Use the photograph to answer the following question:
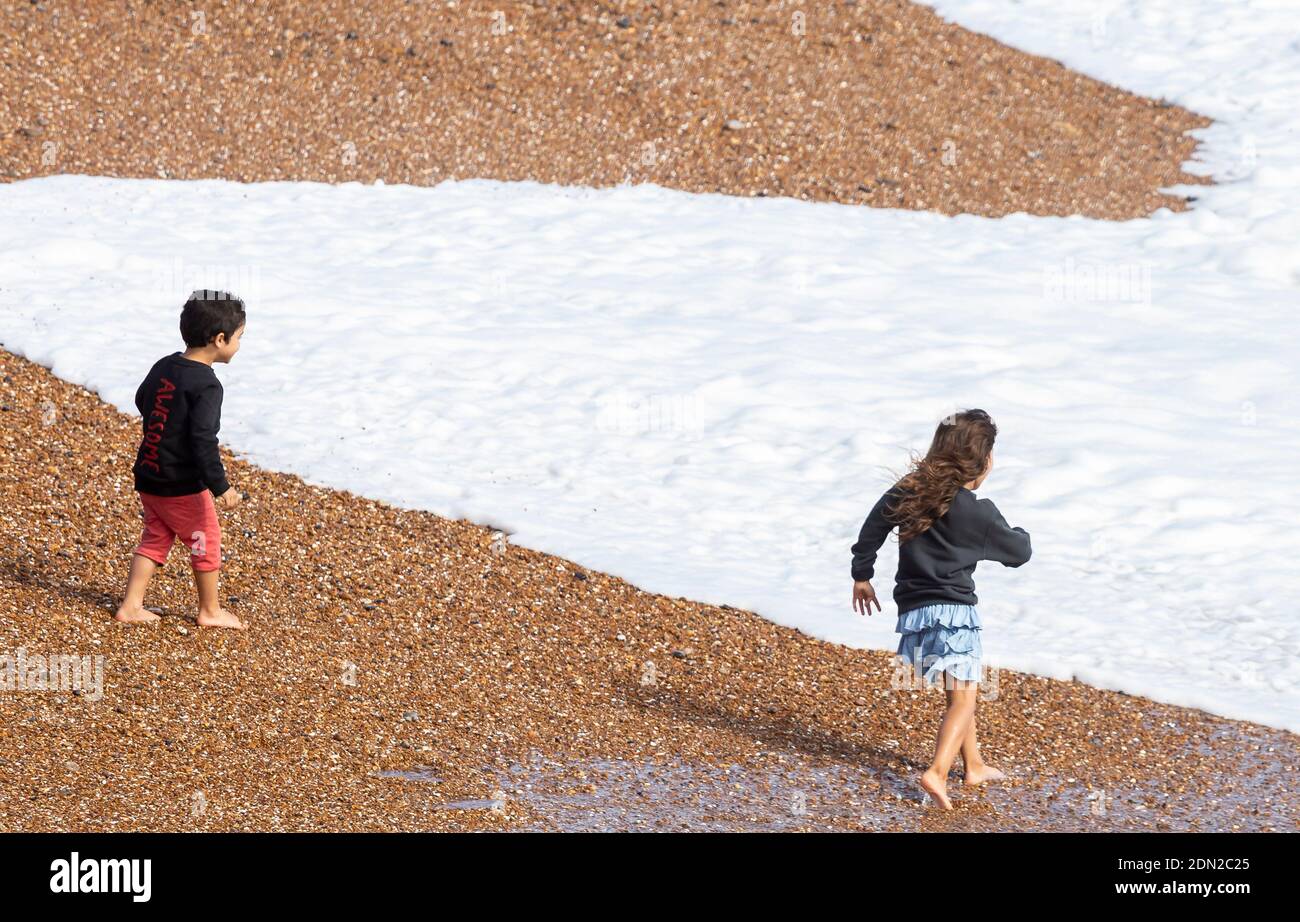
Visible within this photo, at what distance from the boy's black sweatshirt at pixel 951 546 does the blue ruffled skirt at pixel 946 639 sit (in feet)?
0.16

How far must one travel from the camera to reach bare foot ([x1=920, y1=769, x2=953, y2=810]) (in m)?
5.62

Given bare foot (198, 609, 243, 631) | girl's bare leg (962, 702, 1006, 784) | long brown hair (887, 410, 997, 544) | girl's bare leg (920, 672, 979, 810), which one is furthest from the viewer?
bare foot (198, 609, 243, 631)

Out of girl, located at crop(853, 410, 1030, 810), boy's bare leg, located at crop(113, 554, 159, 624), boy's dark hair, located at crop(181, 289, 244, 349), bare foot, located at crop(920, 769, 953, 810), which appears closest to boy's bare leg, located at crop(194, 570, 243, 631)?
boy's bare leg, located at crop(113, 554, 159, 624)

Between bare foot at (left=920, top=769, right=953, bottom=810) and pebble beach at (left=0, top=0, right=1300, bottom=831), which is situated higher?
pebble beach at (left=0, top=0, right=1300, bottom=831)

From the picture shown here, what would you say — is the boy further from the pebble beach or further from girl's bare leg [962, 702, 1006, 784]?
girl's bare leg [962, 702, 1006, 784]

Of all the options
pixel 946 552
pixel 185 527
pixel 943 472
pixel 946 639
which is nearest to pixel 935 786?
pixel 946 639

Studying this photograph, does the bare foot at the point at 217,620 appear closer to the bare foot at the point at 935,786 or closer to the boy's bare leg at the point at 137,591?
the boy's bare leg at the point at 137,591

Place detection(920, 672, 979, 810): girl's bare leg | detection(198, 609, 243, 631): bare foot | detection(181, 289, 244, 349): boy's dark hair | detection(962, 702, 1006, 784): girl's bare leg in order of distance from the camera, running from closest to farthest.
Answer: detection(920, 672, 979, 810): girl's bare leg
detection(962, 702, 1006, 784): girl's bare leg
detection(181, 289, 244, 349): boy's dark hair
detection(198, 609, 243, 631): bare foot

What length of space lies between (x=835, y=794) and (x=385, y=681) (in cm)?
200

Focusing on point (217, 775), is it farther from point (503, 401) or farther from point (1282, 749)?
point (503, 401)

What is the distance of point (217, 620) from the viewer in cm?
643

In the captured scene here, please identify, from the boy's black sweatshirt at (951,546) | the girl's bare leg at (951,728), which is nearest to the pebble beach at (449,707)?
the girl's bare leg at (951,728)

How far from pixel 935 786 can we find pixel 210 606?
3223 mm

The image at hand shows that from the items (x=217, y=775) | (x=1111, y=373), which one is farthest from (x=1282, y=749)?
(x=1111, y=373)
